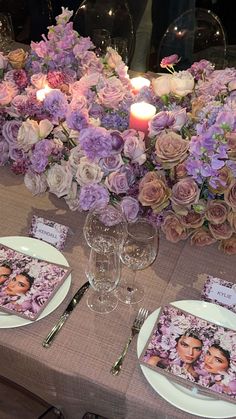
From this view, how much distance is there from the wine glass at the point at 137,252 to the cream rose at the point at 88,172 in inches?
6.1

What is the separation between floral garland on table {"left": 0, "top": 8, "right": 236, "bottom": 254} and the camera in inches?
46.7

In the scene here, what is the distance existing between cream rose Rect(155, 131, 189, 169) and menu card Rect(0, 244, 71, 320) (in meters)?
0.37

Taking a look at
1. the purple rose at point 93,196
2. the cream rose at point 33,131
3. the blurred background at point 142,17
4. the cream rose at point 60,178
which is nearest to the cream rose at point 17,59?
the cream rose at point 33,131

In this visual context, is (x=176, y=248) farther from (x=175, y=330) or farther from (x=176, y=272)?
(x=175, y=330)

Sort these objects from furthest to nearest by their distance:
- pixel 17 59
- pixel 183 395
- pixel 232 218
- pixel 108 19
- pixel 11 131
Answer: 1. pixel 108 19
2. pixel 17 59
3. pixel 11 131
4. pixel 232 218
5. pixel 183 395

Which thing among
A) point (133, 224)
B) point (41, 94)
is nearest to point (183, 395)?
point (133, 224)

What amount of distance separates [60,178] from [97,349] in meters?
0.47

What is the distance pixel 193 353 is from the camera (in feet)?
3.42

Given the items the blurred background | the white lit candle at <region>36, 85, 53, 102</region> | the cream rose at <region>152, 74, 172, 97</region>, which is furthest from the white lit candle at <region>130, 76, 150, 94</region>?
the blurred background

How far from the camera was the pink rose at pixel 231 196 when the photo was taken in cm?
117

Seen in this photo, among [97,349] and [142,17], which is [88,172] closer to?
[97,349]

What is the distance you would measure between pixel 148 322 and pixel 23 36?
9.04ft

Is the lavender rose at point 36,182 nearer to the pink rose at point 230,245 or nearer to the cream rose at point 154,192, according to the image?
the cream rose at point 154,192

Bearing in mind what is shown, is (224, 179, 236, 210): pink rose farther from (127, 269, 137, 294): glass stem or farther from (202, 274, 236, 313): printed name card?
(127, 269, 137, 294): glass stem
